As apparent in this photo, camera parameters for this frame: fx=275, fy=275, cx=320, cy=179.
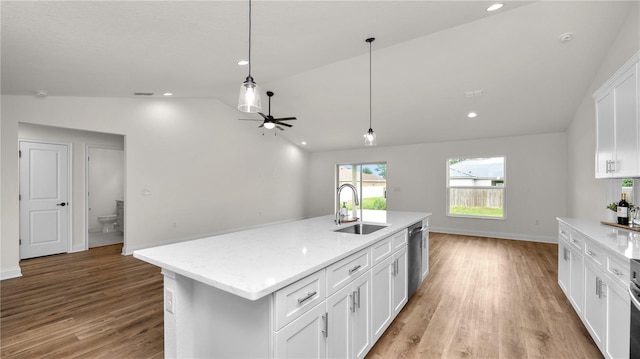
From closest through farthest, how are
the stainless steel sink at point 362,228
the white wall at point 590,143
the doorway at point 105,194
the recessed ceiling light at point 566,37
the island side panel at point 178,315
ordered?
the island side panel at point 178,315, the stainless steel sink at point 362,228, the white wall at point 590,143, the recessed ceiling light at point 566,37, the doorway at point 105,194

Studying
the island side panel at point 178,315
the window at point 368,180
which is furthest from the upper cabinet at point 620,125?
the window at point 368,180

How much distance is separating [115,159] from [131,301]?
20.1 ft

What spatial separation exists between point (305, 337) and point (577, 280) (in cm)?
253

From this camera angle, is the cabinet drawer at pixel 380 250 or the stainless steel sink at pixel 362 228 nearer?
the cabinet drawer at pixel 380 250

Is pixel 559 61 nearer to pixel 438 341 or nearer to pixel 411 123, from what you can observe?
pixel 411 123

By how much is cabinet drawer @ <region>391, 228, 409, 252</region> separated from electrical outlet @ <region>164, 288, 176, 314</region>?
166 centimetres

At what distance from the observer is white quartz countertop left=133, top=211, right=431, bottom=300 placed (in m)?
1.18

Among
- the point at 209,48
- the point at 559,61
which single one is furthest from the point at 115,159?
the point at 559,61

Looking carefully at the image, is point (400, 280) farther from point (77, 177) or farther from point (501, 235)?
point (77, 177)

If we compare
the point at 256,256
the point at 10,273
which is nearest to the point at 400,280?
the point at 256,256

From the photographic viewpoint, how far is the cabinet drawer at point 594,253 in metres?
1.86

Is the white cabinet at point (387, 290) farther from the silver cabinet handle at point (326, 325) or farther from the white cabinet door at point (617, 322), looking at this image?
the white cabinet door at point (617, 322)

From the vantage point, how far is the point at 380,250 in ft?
7.00

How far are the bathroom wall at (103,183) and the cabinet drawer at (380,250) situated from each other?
744 cm
